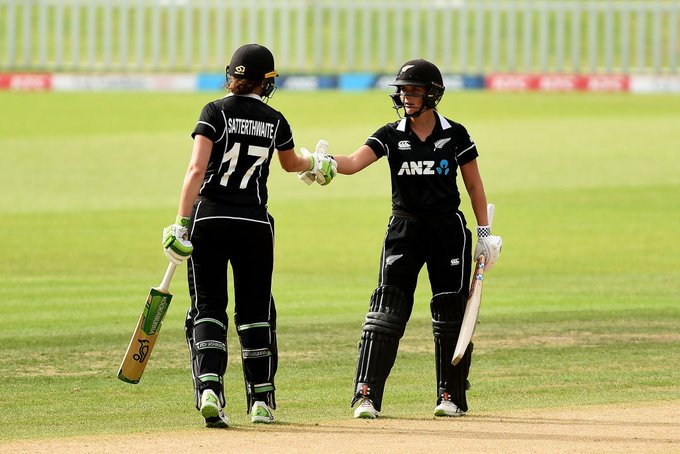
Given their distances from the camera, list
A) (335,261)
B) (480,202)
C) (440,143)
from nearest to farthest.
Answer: (440,143)
(480,202)
(335,261)

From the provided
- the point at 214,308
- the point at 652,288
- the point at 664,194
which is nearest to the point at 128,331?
the point at 214,308

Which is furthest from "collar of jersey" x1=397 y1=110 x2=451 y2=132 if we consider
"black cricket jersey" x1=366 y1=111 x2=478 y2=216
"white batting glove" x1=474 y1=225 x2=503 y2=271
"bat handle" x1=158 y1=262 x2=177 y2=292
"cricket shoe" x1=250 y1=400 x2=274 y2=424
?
"cricket shoe" x1=250 y1=400 x2=274 y2=424

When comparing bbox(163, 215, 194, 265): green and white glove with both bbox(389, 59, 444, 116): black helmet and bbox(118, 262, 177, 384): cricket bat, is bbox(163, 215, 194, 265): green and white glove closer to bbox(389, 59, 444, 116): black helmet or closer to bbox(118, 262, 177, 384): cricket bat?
bbox(118, 262, 177, 384): cricket bat

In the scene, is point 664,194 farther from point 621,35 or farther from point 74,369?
point 621,35

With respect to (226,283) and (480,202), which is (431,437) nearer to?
(226,283)

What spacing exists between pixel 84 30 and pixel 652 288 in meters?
35.7

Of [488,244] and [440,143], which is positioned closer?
[440,143]

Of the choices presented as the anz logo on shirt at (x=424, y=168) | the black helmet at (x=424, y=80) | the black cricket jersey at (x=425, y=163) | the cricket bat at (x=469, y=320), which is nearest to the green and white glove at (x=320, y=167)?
the black cricket jersey at (x=425, y=163)

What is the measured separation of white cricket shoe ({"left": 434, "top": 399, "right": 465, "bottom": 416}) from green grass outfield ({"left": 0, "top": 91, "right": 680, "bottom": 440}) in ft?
0.63

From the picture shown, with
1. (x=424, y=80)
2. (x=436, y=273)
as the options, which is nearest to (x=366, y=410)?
(x=436, y=273)

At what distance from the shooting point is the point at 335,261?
56.7 ft

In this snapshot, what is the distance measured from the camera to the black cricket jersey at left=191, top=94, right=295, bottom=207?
289 inches

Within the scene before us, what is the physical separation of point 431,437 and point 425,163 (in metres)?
1.69

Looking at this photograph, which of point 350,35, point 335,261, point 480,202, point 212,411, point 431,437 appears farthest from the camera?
point 350,35
